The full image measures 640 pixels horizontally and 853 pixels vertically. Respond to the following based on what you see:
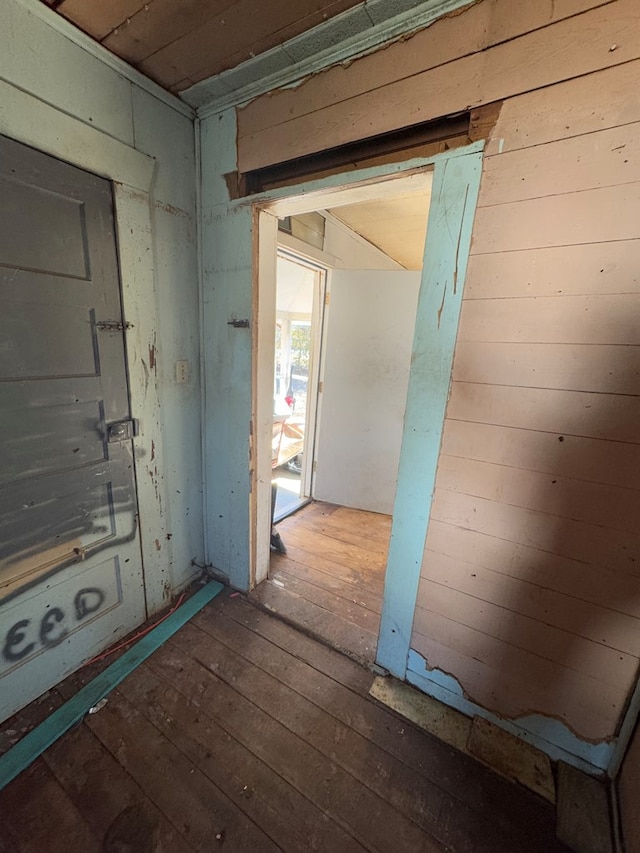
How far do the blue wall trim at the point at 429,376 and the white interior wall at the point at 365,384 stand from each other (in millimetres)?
1431

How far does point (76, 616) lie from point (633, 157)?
2.34 meters

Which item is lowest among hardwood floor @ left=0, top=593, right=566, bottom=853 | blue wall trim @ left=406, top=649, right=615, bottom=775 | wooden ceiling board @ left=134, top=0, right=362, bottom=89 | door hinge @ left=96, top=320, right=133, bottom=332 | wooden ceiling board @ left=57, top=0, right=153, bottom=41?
hardwood floor @ left=0, top=593, right=566, bottom=853

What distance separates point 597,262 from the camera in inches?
34.2

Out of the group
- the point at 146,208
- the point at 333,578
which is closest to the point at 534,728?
the point at 333,578

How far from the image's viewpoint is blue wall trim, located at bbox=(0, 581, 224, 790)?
1.08 metres

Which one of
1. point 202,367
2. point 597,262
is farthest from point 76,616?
point 597,262

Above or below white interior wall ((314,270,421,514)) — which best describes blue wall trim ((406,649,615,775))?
below

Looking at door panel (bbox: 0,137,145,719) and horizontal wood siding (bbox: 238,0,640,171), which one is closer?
horizontal wood siding (bbox: 238,0,640,171)

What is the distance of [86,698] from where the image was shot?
128 centimetres

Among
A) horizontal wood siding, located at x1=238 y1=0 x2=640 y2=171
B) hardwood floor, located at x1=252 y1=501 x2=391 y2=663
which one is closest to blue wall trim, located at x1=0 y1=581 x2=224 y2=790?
hardwood floor, located at x1=252 y1=501 x2=391 y2=663

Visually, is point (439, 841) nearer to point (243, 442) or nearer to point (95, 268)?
point (243, 442)

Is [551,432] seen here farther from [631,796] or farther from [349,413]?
[349,413]

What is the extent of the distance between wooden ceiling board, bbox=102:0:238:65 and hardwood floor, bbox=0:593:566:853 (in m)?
2.35

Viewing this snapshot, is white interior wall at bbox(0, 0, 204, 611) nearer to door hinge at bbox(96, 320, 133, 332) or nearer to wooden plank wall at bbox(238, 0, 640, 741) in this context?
door hinge at bbox(96, 320, 133, 332)
